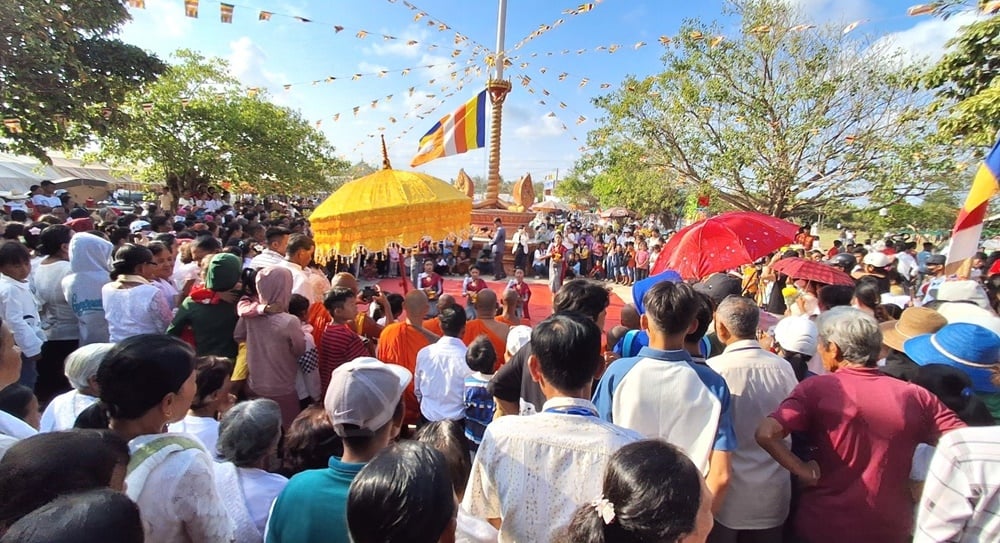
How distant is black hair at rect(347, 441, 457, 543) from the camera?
48.0 inches

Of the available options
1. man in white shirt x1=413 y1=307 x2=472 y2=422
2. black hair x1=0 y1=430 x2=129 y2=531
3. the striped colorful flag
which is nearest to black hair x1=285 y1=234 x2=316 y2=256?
man in white shirt x1=413 y1=307 x2=472 y2=422

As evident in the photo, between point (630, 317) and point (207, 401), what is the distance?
2.76 metres

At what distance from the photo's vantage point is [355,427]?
173cm

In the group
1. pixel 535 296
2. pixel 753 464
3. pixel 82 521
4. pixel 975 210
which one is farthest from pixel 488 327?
pixel 535 296

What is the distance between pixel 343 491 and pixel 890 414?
2.02m

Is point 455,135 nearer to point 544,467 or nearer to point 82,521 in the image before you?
point 544,467

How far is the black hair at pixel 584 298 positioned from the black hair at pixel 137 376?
176 centimetres

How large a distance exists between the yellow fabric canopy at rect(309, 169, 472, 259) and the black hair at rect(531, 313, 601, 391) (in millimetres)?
2758

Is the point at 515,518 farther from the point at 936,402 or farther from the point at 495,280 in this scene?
the point at 495,280

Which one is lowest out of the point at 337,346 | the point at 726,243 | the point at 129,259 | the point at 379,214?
the point at 337,346

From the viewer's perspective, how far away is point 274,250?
16.5 ft

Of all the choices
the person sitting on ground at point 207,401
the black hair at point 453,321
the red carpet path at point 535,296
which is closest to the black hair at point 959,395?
the black hair at point 453,321

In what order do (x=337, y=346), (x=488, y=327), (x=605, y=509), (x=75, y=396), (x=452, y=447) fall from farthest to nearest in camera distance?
(x=488, y=327)
(x=337, y=346)
(x=75, y=396)
(x=452, y=447)
(x=605, y=509)

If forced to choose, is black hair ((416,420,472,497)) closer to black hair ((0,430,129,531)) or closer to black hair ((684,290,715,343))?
black hair ((0,430,129,531))
